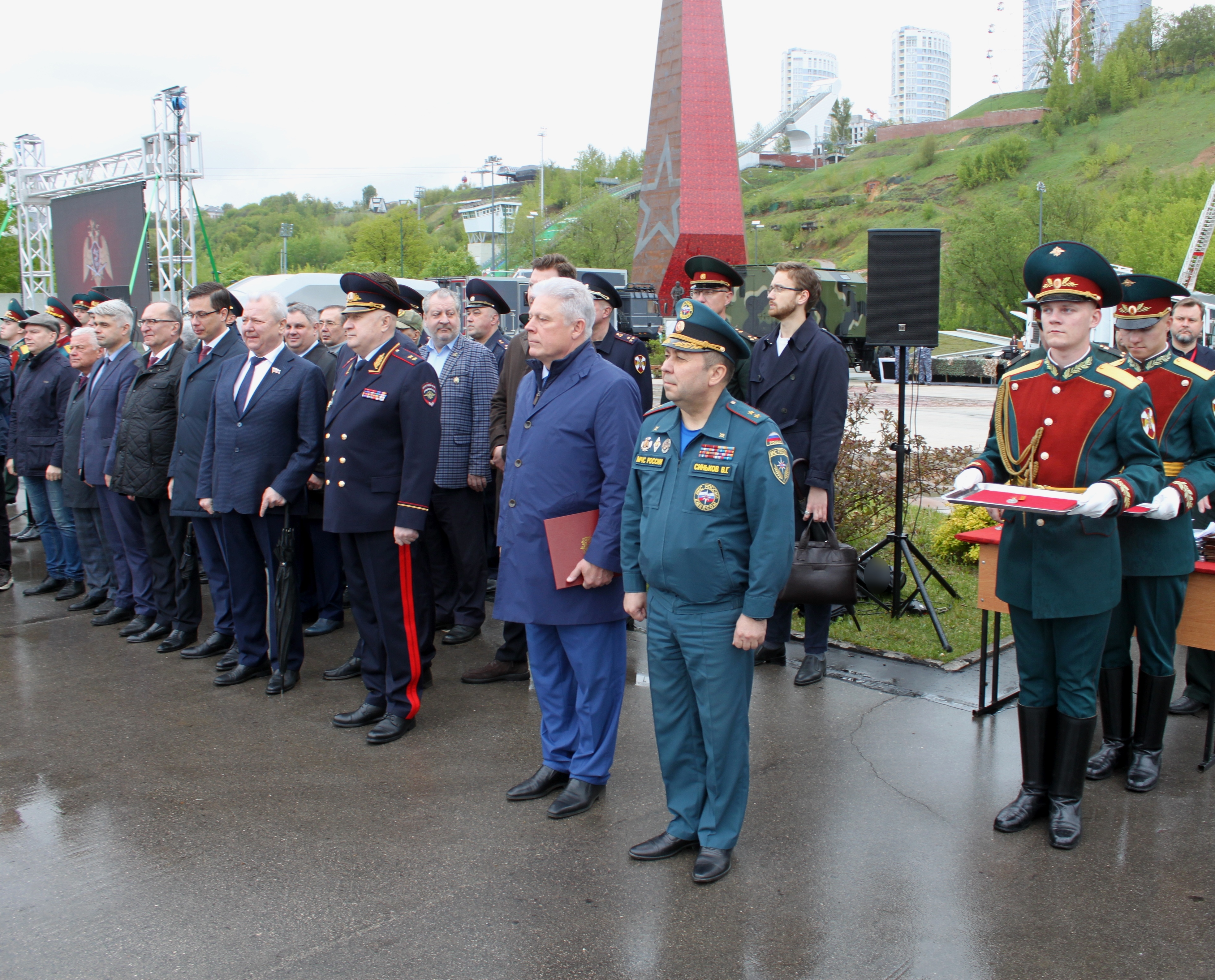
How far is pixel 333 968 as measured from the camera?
2.91 metres

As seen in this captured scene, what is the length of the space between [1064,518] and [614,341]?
3090 mm

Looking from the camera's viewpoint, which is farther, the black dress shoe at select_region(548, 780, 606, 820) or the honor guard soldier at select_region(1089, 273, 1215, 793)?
the honor guard soldier at select_region(1089, 273, 1215, 793)

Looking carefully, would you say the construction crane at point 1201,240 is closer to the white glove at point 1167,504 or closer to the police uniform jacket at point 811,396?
the police uniform jacket at point 811,396

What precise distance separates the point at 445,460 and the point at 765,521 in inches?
129

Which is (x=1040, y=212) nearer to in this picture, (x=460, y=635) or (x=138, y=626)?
(x=460, y=635)

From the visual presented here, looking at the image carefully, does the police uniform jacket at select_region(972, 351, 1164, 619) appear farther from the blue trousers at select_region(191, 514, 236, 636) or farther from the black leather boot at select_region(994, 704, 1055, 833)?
the blue trousers at select_region(191, 514, 236, 636)

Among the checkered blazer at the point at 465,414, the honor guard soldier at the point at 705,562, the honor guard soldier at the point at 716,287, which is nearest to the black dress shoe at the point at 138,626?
the checkered blazer at the point at 465,414

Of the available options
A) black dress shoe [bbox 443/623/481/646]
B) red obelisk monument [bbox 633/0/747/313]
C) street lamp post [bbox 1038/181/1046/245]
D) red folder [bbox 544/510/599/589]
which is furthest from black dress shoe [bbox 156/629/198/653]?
street lamp post [bbox 1038/181/1046/245]

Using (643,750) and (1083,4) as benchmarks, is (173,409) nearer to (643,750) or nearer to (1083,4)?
(643,750)

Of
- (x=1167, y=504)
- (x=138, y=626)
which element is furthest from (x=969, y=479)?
(x=138, y=626)

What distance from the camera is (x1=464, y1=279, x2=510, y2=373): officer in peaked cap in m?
6.26

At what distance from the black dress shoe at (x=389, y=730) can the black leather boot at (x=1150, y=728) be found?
10.5 ft

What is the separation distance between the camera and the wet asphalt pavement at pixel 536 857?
298 centimetres

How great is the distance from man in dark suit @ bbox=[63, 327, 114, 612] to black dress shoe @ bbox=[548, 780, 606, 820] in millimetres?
4581
